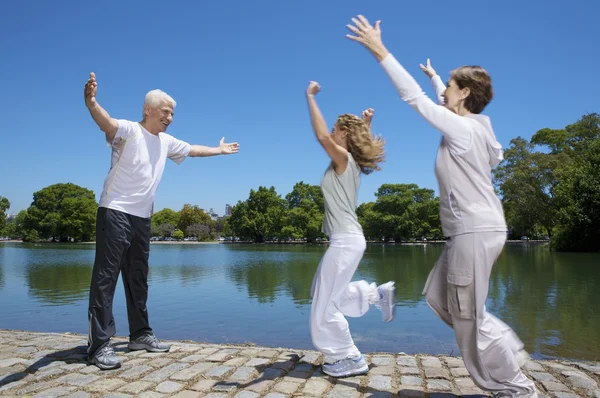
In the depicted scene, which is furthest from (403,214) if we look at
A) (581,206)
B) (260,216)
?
(581,206)

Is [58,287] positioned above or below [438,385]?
below

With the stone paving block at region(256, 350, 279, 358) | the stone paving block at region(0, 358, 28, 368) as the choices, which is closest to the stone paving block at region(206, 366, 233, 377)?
the stone paving block at region(256, 350, 279, 358)

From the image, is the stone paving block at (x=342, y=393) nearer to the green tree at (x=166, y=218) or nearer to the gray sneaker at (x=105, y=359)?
the gray sneaker at (x=105, y=359)

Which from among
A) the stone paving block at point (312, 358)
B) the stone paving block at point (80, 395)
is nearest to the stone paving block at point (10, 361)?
the stone paving block at point (80, 395)

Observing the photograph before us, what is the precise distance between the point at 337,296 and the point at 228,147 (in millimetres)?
2421

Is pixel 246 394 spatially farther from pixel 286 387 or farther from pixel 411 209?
pixel 411 209

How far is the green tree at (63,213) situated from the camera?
72.4 m

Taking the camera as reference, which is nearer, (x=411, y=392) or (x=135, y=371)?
(x=411, y=392)

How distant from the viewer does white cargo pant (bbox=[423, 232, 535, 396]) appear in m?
2.54

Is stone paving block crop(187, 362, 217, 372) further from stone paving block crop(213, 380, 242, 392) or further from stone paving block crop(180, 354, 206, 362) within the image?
stone paving block crop(213, 380, 242, 392)

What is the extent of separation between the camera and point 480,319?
2.58 m

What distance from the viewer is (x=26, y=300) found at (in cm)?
1064

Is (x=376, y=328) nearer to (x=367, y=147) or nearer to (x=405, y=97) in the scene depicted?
(x=367, y=147)

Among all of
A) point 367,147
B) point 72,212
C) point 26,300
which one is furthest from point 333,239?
point 72,212
